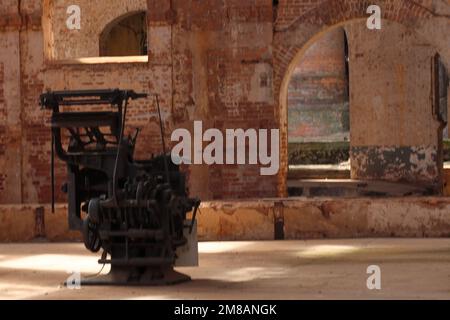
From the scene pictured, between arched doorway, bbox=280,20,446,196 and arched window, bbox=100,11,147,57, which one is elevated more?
arched window, bbox=100,11,147,57

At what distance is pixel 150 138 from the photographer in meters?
17.0

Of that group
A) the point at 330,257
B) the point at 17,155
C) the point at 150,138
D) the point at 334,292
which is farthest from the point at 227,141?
the point at 334,292

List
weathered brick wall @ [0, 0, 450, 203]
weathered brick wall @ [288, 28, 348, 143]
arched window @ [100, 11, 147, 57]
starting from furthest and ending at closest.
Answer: weathered brick wall @ [288, 28, 348, 143] → arched window @ [100, 11, 147, 57] → weathered brick wall @ [0, 0, 450, 203]

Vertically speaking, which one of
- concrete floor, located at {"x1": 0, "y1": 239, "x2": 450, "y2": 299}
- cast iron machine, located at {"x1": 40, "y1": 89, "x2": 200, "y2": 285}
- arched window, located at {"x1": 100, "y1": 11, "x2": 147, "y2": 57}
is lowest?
concrete floor, located at {"x1": 0, "y1": 239, "x2": 450, "y2": 299}

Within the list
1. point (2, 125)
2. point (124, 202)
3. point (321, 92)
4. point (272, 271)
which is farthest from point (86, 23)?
point (124, 202)

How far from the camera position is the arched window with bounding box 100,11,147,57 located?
23.8m

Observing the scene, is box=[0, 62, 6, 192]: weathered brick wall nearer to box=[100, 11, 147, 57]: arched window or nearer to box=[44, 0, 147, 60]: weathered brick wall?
box=[44, 0, 147, 60]: weathered brick wall

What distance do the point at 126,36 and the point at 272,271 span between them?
46.6 ft

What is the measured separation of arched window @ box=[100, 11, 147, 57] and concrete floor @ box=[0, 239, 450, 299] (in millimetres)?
9868

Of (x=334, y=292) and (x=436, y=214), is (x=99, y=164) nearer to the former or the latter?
(x=334, y=292)

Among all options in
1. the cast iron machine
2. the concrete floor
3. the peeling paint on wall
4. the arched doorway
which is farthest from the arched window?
the cast iron machine

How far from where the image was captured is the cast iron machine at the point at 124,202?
996 cm

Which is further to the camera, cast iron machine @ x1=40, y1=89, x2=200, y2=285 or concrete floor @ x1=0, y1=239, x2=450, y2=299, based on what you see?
cast iron machine @ x1=40, y1=89, x2=200, y2=285

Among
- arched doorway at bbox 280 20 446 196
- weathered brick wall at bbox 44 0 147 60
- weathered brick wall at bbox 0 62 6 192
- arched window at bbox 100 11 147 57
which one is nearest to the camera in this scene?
weathered brick wall at bbox 0 62 6 192
